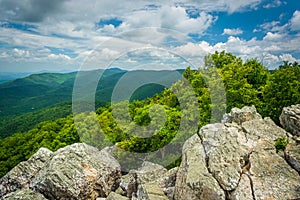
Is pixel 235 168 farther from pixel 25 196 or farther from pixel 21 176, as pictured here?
pixel 21 176

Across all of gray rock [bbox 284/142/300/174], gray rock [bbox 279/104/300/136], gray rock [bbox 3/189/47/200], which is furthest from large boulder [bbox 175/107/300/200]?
gray rock [bbox 3/189/47/200]

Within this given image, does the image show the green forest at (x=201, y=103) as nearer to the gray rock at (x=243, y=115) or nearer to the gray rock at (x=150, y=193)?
the gray rock at (x=243, y=115)

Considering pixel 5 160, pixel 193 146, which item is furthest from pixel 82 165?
pixel 5 160

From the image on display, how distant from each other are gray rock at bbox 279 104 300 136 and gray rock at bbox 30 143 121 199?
17113 millimetres

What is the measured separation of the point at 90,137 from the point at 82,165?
77.0 ft

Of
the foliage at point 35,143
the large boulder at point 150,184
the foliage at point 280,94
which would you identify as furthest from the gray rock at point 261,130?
the foliage at point 35,143

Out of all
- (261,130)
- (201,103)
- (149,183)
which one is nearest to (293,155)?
(261,130)

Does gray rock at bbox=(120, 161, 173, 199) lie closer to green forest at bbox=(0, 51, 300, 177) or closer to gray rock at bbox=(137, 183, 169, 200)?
gray rock at bbox=(137, 183, 169, 200)

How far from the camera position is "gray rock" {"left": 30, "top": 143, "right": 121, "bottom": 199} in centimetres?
1886

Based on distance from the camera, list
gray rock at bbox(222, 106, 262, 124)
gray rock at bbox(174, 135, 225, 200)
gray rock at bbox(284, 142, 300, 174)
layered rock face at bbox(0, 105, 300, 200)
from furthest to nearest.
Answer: gray rock at bbox(222, 106, 262, 124) → gray rock at bbox(284, 142, 300, 174) → layered rock face at bbox(0, 105, 300, 200) → gray rock at bbox(174, 135, 225, 200)

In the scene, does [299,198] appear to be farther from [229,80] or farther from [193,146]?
[229,80]

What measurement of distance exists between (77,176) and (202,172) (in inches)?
433

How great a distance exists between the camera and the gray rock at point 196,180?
1426 cm

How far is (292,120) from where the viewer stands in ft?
65.3
